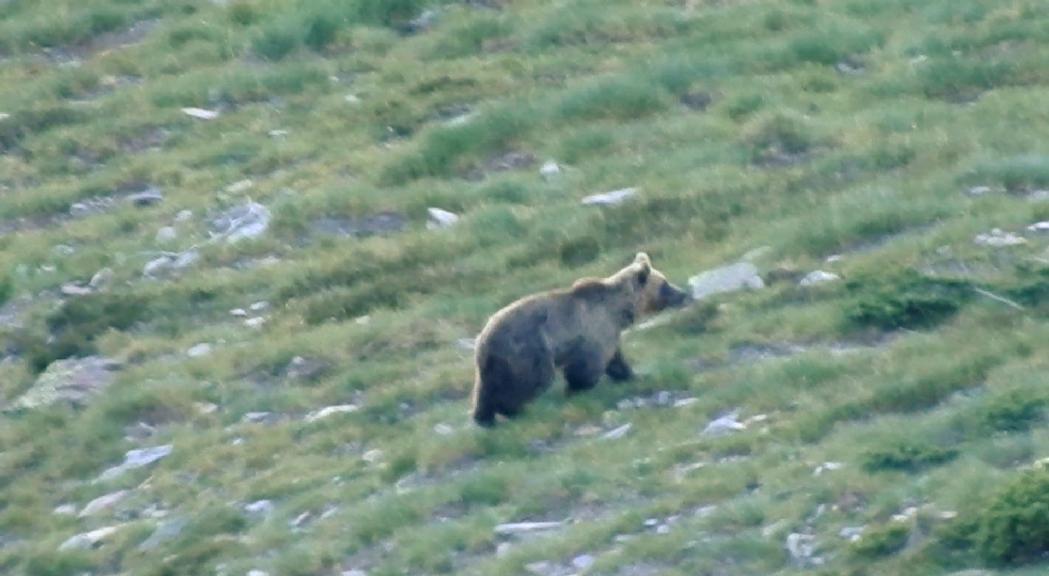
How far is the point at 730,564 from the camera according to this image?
9297mm

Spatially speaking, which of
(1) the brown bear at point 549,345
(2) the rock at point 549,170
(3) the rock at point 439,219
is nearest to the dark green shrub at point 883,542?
(1) the brown bear at point 549,345

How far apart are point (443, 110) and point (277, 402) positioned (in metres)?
5.35

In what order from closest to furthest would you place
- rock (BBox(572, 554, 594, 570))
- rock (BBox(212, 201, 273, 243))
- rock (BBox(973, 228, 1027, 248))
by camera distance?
rock (BBox(572, 554, 594, 570)) → rock (BBox(973, 228, 1027, 248)) → rock (BBox(212, 201, 273, 243))

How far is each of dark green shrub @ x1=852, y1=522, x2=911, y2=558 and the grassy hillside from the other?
12mm

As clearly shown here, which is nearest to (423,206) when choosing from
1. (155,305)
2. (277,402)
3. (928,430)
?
(155,305)

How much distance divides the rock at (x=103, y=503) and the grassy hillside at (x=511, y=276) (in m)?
0.05

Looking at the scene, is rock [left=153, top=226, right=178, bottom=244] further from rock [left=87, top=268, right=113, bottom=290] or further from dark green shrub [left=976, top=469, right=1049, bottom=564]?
dark green shrub [left=976, top=469, right=1049, bottom=564]

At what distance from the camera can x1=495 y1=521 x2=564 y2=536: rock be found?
33.3 feet

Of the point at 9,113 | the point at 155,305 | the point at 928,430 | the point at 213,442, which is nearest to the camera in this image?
the point at 928,430

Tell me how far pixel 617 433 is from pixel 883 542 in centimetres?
241

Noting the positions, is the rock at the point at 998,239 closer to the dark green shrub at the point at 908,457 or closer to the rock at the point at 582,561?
the dark green shrub at the point at 908,457

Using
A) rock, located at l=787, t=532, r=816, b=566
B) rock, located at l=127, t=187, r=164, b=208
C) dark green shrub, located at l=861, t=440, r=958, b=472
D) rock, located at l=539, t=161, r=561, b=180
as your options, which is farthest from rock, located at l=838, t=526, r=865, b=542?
rock, located at l=127, t=187, r=164, b=208

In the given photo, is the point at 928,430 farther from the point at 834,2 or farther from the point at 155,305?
the point at 834,2

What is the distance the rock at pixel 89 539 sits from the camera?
11578 millimetres
